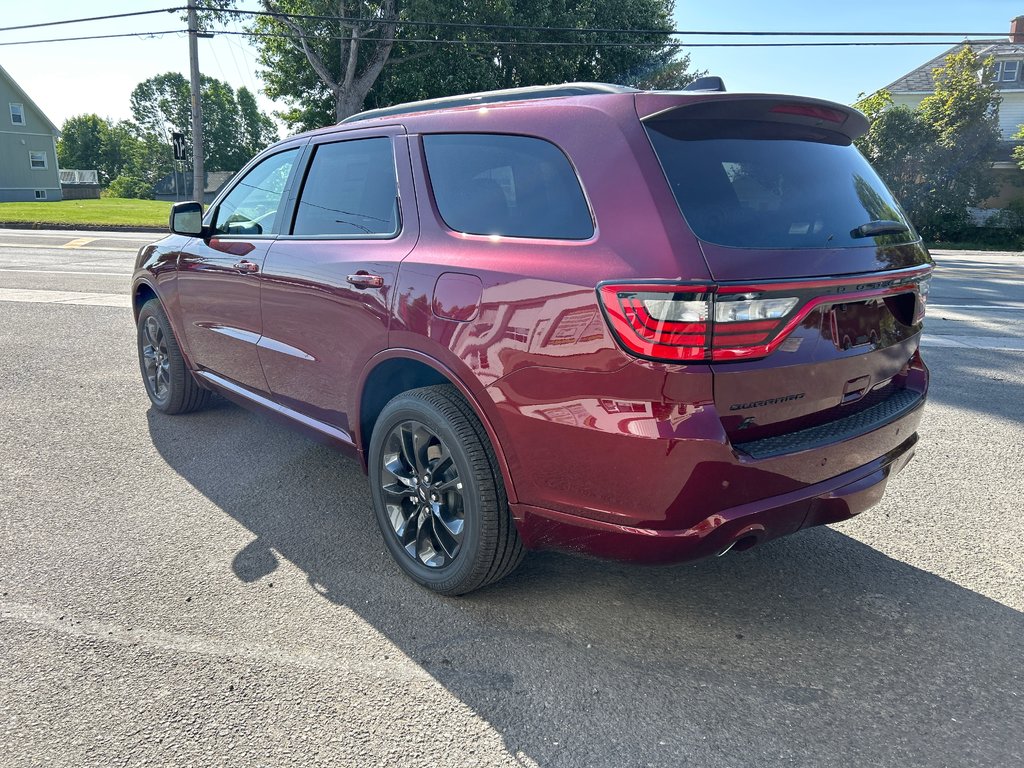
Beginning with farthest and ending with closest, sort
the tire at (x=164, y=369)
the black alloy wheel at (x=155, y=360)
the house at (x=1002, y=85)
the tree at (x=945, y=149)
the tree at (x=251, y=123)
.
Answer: the tree at (x=251, y=123)
the house at (x=1002, y=85)
the tree at (x=945, y=149)
the black alloy wheel at (x=155, y=360)
the tire at (x=164, y=369)

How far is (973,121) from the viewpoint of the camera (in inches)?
1198

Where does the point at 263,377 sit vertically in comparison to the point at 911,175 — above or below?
below

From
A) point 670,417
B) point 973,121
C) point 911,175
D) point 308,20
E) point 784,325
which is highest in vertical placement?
point 308,20

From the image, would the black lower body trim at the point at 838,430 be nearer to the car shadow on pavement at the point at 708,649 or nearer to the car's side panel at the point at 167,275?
the car shadow on pavement at the point at 708,649

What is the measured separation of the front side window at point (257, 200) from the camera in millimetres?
3980

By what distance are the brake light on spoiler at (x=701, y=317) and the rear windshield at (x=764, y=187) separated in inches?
7.2

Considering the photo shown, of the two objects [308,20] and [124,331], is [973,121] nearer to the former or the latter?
[308,20]

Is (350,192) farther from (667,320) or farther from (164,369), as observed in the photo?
(164,369)

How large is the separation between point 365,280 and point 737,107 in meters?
1.55

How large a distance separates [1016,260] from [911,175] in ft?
37.2

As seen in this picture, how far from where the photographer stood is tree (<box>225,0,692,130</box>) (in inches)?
1026

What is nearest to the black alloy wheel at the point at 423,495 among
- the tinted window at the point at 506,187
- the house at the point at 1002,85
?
the tinted window at the point at 506,187

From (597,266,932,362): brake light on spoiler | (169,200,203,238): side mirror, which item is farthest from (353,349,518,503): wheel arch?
(169,200,203,238): side mirror

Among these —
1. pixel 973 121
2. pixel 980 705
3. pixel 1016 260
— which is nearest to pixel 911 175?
pixel 973 121
